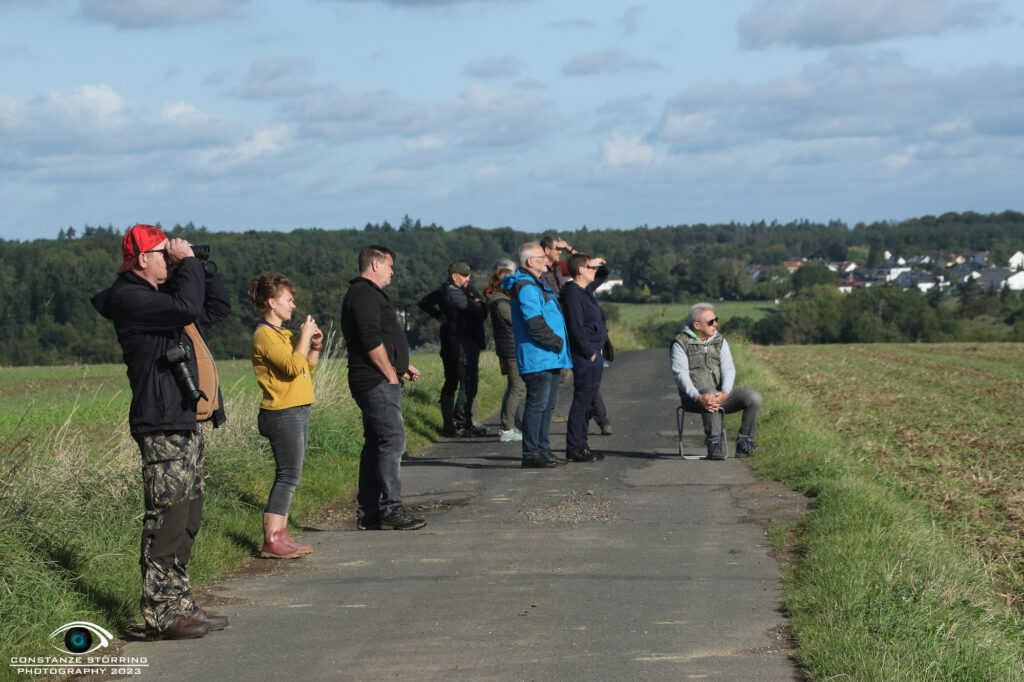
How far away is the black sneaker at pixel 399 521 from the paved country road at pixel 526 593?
0.07 m

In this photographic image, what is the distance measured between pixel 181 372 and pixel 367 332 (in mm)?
2728

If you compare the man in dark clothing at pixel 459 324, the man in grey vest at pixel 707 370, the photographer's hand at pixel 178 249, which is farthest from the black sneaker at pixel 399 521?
the man in dark clothing at pixel 459 324

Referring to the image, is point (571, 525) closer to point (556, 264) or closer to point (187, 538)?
point (187, 538)

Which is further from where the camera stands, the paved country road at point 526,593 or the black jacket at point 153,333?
the black jacket at point 153,333

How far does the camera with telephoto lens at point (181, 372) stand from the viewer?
18.6 ft

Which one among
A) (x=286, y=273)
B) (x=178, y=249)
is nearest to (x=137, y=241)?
(x=178, y=249)

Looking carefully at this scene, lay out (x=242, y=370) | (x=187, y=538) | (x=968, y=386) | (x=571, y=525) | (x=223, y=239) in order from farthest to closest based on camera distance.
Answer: (x=223, y=239) → (x=242, y=370) → (x=968, y=386) → (x=571, y=525) → (x=187, y=538)

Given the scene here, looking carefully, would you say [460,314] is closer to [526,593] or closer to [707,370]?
[707,370]

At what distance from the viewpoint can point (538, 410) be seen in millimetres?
11281

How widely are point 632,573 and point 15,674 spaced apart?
353 cm

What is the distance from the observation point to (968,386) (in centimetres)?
2703

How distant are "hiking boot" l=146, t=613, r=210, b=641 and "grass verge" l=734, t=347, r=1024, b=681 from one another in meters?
2.98

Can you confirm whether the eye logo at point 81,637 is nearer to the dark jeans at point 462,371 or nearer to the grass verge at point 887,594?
the grass verge at point 887,594

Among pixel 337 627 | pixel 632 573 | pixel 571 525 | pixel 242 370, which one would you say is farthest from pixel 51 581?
pixel 242 370
